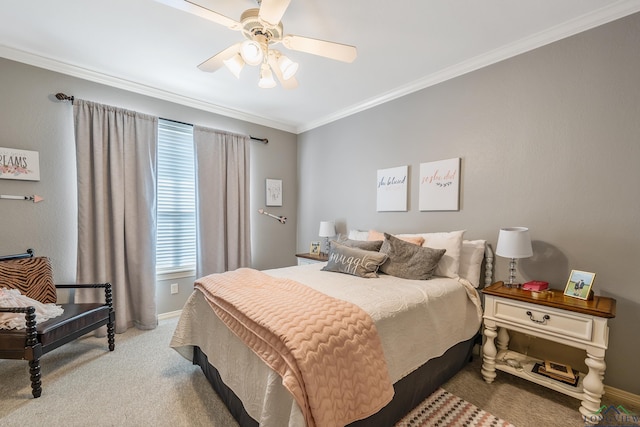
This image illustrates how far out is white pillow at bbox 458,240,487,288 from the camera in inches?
89.1

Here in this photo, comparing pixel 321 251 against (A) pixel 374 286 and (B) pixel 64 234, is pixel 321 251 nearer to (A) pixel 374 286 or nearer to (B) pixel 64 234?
(A) pixel 374 286

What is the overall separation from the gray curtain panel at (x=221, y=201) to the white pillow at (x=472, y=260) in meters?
2.63

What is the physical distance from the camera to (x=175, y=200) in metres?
3.31

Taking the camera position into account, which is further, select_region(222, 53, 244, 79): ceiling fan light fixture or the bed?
select_region(222, 53, 244, 79): ceiling fan light fixture

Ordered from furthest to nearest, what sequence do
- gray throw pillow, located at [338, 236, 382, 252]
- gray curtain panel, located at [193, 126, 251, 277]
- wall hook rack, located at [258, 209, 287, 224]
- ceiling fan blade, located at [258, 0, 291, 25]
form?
wall hook rack, located at [258, 209, 287, 224] → gray curtain panel, located at [193, 126, 251, 277] → gray throw pillow, located at [338, 236, 382, 252] → ceiling fan blade, located at [258, 0, 291, 25]

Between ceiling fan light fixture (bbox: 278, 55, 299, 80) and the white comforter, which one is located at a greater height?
ceiling fan light fixture (bbox: 278, 55, 299, 80)

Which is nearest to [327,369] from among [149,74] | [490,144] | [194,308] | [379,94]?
[194,308]

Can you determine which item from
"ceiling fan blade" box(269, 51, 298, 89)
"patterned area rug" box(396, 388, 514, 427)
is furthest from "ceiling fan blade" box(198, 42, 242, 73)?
"patterned area rug" box(396, 388, 514, 427)

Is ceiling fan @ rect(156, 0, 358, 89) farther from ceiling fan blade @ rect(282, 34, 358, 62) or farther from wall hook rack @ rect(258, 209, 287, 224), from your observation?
wall hook rack @ rect(258, 209, 287, 224)

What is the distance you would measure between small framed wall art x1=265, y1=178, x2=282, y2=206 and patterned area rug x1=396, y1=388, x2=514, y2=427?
3.06 m

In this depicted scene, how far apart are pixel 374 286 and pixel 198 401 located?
1421mm

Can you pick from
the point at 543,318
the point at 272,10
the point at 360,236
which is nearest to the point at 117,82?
the point at 272,10

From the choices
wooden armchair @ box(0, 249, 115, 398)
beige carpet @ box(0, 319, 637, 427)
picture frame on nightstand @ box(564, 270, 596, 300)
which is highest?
picture frame on nightstand @ box(564, 270, 596, 300)

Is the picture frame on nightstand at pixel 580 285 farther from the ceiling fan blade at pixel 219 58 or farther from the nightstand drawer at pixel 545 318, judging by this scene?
the ceiling fan blade at pixel 219 58
